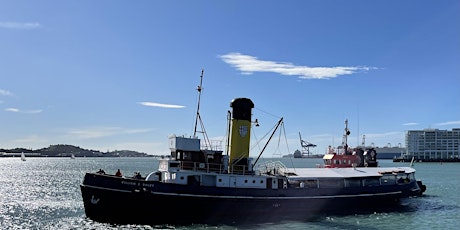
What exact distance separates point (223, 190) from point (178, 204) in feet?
11.6

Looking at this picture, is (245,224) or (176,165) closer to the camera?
(245,224)

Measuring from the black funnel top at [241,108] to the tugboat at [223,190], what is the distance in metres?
0.06

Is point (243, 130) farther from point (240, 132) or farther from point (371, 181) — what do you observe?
point (371, 181)

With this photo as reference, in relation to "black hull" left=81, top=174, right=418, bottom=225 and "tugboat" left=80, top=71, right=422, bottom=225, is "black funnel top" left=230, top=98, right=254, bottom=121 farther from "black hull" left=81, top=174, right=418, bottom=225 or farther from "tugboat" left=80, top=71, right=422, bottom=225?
"black hull" left=81, top=174, right=418, bottom=225

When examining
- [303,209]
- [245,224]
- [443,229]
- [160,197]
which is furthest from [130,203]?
[443,229]

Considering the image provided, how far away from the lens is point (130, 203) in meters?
29.0

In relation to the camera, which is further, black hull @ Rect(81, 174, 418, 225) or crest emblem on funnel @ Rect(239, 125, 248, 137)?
crest emblem on funnel @ Rect(239, 125, 248, 137)

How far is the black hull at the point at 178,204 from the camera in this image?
1139 inches

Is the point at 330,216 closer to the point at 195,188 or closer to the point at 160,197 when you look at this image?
the point at 195,188

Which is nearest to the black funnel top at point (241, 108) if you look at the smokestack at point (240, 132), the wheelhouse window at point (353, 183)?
the smokestack at point (240, 132)

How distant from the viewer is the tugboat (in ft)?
95.1

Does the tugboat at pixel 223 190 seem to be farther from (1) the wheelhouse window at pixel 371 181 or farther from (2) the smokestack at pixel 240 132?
(1) the wheelhouse window at pixel 371 181

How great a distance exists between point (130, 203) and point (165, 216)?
2.62 m

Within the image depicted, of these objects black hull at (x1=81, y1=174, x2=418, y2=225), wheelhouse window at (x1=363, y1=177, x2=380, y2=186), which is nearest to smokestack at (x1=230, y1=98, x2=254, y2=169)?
black hull at (x1=81, y1=174, x2=418, y2=225)
